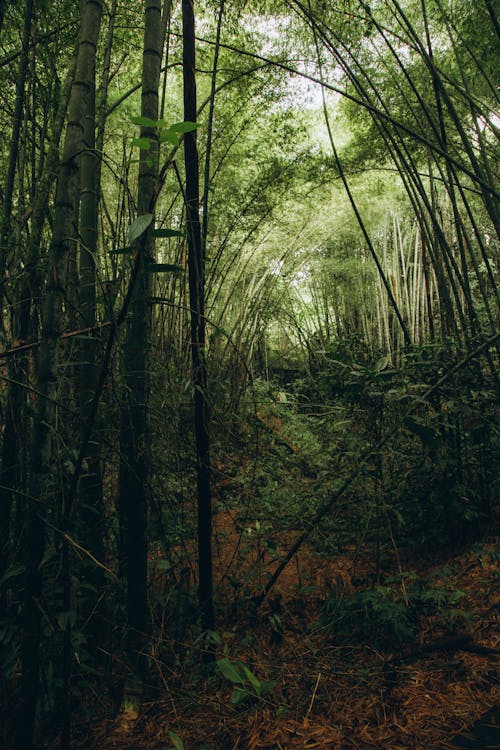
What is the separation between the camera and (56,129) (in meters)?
1.22


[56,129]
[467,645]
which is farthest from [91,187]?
[467,645]

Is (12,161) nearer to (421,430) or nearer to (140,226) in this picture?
(140,226)

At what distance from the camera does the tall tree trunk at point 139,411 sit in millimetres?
1001

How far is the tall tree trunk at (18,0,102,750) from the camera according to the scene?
78cm

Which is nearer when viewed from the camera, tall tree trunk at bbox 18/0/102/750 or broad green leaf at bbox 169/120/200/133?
broad green leaf at bbox 169/120/200/133

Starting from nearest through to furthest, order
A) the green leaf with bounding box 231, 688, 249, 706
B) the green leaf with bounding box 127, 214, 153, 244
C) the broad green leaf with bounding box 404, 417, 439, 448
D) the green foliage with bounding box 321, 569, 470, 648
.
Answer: the green leaf with bounding box 127, 214, 153, 244 → the green leaf with bounding box 231, 688, 249, 706 → the green foliage with bounding box 321, 569, 470, 648 → the broad green leaf with bounding box 404, 417, 439, 448

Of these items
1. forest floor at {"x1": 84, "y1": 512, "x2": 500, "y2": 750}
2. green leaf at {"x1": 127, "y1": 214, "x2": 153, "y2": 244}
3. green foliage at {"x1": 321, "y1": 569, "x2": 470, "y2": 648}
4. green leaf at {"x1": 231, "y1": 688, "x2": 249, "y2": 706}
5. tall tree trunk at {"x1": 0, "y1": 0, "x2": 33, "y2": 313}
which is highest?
tall tree trunk at {"x1": 0, "y1": 0, "x2": 33, "y2": 313}

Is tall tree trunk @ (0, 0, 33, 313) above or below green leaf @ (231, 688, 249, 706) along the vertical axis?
above

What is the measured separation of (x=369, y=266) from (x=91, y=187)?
482cm

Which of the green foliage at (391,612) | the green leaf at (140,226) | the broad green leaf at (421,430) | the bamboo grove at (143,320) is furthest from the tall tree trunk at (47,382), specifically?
the broad green leaf at (421,430)

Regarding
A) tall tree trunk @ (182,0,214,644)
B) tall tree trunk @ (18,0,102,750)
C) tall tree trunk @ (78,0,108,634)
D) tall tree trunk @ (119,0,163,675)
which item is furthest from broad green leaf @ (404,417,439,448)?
tall tree trunk @ (18,0,102,750)

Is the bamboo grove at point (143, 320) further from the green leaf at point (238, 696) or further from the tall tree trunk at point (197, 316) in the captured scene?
the green leaf at point (238, 696)

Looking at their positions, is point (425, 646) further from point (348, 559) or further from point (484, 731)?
point (348, 559)

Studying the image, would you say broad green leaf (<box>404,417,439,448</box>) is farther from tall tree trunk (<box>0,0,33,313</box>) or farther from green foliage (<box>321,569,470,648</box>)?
tall tree trunk (<box>0,0,33,313</box>)
